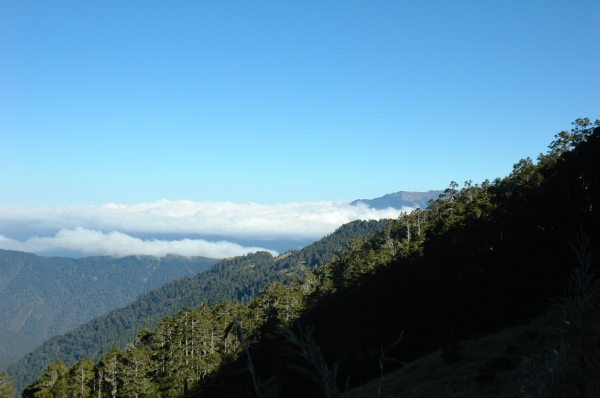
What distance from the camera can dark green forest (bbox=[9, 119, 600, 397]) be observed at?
32250 mm

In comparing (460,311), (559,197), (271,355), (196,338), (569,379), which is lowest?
(271,355)

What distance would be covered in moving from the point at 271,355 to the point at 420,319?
84.3 ft

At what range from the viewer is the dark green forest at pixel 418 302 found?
3225 cm

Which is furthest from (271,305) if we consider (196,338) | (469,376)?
(469,376)

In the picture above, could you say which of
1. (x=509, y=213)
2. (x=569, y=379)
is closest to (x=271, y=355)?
(x=509, y=213)

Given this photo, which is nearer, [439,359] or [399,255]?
[439,359]

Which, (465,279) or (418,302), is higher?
(465,279)

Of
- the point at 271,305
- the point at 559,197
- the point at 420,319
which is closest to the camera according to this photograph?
the point at 559,197

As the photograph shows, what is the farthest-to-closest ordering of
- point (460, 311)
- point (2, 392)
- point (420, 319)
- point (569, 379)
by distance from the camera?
point (2, 392), point (420, 319), point (460, 311), point (569, 379)

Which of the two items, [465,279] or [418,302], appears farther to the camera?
[418,302]

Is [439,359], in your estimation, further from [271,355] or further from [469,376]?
[271,355]

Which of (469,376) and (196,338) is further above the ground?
(469,376)

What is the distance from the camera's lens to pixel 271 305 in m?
66.1

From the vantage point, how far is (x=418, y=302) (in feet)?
141
